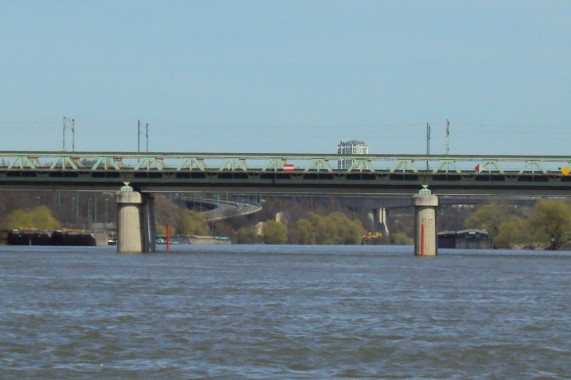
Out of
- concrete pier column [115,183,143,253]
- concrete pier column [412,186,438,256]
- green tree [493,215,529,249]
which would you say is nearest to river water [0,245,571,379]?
concrete pier column [412,186,438,256]

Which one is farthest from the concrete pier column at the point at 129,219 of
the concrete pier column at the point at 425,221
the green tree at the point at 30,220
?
the green tree at the point at 30,220

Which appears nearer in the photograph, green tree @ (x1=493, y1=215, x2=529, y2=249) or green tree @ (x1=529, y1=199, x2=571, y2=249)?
green tree @ (x1=529, y1=199, x2=571, y2=249)

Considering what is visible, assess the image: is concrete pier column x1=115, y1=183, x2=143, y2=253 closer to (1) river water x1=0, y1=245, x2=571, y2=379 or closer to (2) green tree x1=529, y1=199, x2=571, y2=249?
(1) river water x1=0, y1=245, x2=571, y2=379

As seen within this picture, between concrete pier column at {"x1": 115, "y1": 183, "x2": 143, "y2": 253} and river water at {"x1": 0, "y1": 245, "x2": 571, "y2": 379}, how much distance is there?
5373 cm

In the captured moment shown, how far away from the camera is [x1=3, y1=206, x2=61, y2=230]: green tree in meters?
191

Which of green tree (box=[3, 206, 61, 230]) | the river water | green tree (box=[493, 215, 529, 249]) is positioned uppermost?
green tree (box=[3, 206, 61, 230])

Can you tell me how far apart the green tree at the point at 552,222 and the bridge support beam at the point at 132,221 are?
223ft

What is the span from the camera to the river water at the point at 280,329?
2797cm

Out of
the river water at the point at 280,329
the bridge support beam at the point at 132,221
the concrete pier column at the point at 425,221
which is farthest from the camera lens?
the bridge support beam at the point at 132,221

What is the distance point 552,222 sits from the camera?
16475cm

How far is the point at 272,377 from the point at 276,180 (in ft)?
287

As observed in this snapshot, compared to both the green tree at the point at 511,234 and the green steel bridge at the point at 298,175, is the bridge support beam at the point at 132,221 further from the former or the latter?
the green tree at the point at 511,234

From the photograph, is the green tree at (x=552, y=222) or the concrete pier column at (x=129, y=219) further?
the green tree at (x=552, y=222)

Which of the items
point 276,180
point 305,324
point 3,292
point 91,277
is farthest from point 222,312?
point 276,180
